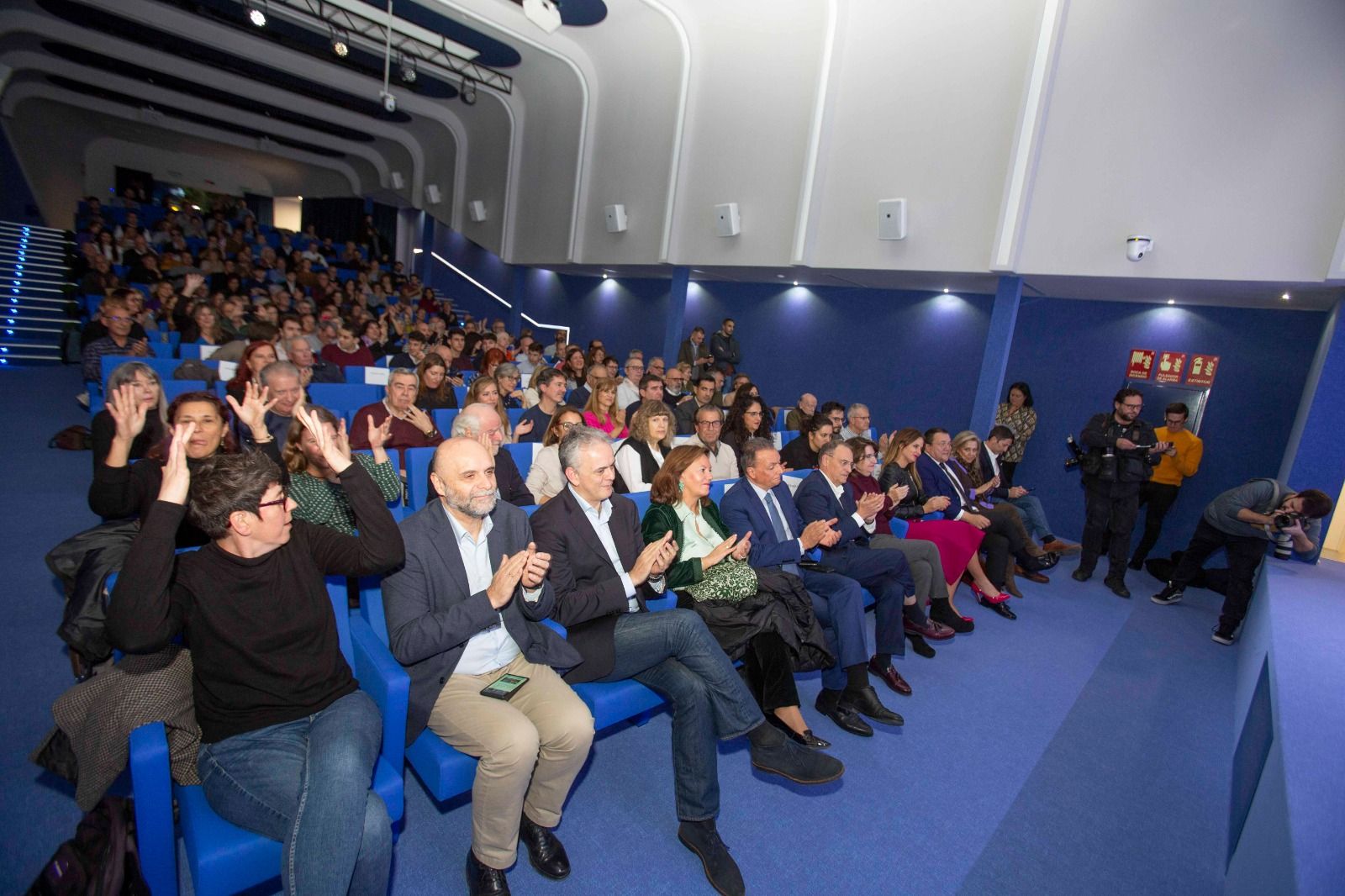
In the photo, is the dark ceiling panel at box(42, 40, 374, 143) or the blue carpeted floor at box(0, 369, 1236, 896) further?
the dark ceiling panel at box(42, 40, 374, 143)

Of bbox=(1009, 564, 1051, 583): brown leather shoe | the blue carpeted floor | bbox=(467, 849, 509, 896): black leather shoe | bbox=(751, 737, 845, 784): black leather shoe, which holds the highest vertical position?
bbox=(751, 737, 845, 784): black leather shoe

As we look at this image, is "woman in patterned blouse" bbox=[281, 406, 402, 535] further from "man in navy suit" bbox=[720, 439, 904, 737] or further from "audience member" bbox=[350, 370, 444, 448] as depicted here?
"man in navy suit" bbox=[720, 439, 904, 737]

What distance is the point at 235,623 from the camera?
A: 1723 millimetres

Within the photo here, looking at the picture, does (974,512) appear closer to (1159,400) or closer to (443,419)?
(1159,400)

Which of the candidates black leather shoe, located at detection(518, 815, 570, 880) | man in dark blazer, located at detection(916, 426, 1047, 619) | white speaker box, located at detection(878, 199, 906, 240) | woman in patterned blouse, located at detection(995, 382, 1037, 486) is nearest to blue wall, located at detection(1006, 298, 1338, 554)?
woman in patterned blouse, located at detection(995, 382, 1037, 486)

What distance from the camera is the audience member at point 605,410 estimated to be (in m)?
4.78

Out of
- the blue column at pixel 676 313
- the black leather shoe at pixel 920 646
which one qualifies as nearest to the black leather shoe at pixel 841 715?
the black leather shoe at pixel 920 646

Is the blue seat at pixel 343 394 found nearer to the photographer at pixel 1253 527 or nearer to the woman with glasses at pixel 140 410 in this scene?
the woman with glasses at pixel 140 410

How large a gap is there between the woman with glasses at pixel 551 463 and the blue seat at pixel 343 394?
5.88 ft

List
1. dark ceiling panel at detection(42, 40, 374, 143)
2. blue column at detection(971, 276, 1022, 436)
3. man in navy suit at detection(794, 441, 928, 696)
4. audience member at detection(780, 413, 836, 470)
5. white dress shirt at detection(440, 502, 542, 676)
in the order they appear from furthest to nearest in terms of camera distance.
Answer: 1. dark ceiling panel at detection(42, 40, 374, 143)
2. blue column at detection(971, 276, 1022, 436)
3. audience member at detection(780, 413, 836, 470)
4. man in navy suit at detection(794, 441, 928, 696)
5. white dress shirt at detection(440, 502, 542, 676)

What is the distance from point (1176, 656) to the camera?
4277 millimetres

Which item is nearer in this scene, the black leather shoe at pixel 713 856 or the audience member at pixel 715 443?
the black leather shoe at pixel 713 856

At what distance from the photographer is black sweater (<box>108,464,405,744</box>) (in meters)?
1.62

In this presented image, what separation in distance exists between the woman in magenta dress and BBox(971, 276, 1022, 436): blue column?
2.22m
